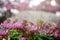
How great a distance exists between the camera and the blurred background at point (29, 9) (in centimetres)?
336

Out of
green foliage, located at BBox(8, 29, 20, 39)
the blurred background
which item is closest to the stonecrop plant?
green foliage, located at BBox(8, 29, 20, 39)

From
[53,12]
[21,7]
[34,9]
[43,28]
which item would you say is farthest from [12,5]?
[43,28]

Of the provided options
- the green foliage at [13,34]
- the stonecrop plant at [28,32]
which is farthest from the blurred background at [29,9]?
the green foliage at [13,34]

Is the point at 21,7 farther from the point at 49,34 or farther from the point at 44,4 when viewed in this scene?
the point at 49,34

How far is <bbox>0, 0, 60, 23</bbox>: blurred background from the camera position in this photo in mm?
3357

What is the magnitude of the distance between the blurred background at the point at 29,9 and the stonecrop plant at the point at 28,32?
57.2 inches

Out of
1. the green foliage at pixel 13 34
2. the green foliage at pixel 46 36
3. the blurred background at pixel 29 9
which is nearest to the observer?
the green foliage at pixel 13 34

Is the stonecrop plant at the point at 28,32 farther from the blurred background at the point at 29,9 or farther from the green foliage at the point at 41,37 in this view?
the blurred background at the point at 29,9

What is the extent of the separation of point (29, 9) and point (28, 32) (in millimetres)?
2218

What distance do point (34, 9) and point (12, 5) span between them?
52cm

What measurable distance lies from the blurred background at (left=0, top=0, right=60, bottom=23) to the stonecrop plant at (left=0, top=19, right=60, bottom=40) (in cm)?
145

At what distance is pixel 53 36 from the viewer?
1665 mm

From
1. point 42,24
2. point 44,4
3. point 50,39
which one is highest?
point 44,4

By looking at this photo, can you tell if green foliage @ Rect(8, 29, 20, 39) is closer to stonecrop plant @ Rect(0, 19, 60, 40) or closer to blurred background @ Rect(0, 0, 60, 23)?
stonecrop plant @ Rect(0, 19, 60, 40)
